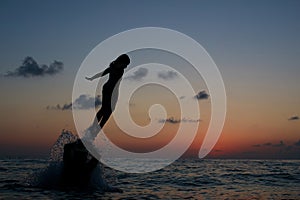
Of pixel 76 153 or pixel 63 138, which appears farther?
pixel 63 138

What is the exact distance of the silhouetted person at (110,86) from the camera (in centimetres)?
1415

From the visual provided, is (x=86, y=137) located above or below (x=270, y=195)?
above

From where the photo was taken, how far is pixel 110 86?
14.2 m

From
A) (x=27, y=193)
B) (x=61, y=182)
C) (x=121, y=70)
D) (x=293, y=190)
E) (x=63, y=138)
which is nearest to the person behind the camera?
(x=27, y=193)

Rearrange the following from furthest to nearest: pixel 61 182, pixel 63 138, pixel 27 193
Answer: pixel 63 138
pixel 61 182
pixel 27 193

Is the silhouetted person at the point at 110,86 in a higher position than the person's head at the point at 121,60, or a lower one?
lower

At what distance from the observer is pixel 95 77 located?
14.0 meters

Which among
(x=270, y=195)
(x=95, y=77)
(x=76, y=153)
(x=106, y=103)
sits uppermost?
(x=95, y=77)

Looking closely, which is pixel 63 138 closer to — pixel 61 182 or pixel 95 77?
pixel 61 182

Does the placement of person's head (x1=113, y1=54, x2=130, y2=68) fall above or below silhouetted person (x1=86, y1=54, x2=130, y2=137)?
above

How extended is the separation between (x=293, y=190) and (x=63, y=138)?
12031mm

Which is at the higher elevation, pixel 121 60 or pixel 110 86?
pixel 121 60

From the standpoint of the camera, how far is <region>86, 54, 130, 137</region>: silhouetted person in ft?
46.4

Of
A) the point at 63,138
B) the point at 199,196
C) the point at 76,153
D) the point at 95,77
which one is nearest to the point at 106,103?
the point at 95,77
